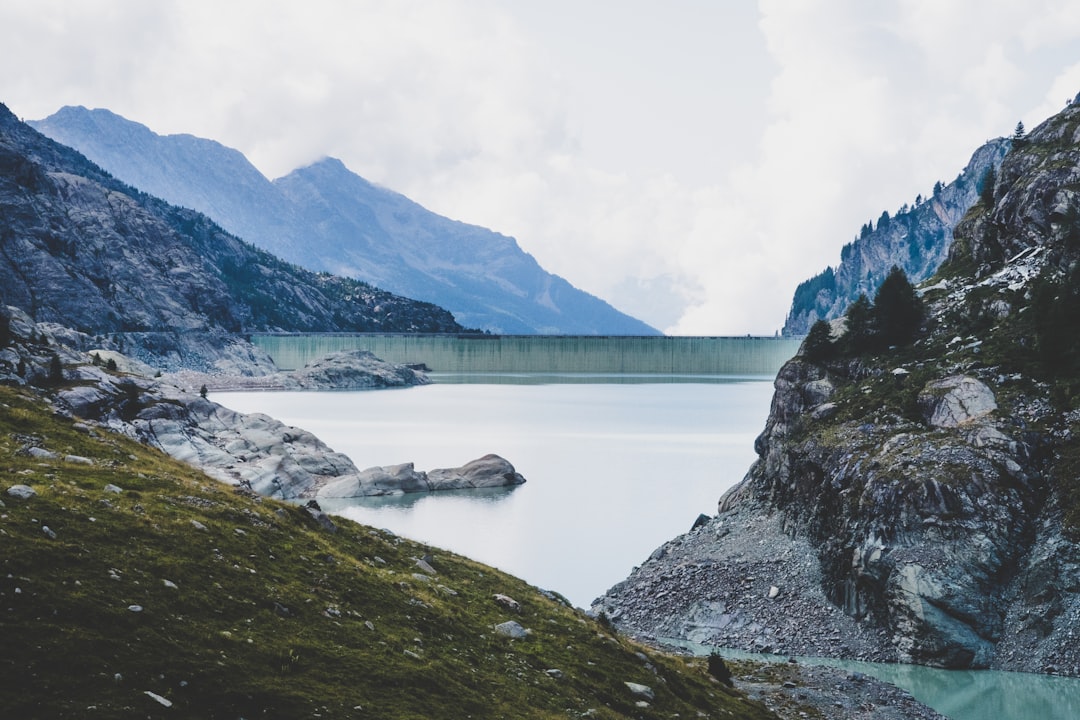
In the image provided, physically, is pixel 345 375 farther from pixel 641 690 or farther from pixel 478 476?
pixel 641 690

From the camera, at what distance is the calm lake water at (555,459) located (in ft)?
181

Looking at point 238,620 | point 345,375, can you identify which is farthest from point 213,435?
point 345,375

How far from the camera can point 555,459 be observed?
89125 mm

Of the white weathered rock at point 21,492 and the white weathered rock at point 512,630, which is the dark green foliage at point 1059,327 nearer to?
the white weathered rock at point 512,630

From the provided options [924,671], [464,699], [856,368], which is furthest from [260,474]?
[464,699]

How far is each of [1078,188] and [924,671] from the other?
3393cm

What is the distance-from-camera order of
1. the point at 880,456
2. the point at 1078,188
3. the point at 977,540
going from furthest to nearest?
the point at 1078,188
the point at 880,456
the point at 977,540

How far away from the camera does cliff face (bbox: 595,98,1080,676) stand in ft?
115

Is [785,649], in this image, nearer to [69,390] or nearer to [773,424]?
[773,424]

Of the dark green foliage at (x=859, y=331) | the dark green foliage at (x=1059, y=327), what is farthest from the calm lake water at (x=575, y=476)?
the dark green foliage at (x=1059, y=327)

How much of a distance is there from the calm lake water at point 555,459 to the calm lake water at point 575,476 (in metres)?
0.15

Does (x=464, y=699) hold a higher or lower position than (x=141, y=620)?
lower

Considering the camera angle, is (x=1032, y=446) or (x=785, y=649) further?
(x=1032, y=446)

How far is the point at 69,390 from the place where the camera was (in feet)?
166
